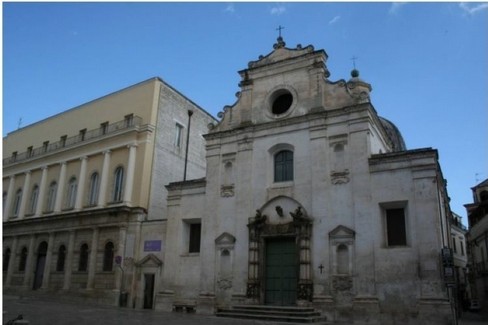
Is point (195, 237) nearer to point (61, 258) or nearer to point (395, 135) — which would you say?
point (61, 258)

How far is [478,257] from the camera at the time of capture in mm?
36375

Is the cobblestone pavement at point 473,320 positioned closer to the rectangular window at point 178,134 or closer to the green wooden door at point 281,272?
the green wooden door at point 281,272

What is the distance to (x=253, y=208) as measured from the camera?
853 inches

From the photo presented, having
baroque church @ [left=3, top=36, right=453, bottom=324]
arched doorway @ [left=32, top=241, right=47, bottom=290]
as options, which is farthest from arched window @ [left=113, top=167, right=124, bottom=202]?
arched doorway @ [left=32, top=241, right=47, bottom=290]

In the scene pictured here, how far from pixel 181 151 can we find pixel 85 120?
8340mm

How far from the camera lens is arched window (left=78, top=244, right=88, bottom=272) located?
28.2 m

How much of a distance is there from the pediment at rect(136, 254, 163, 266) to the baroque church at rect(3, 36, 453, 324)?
72mm

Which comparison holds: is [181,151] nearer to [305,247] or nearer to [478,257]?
[305,247]

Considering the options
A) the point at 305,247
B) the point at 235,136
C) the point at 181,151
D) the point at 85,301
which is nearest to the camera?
the point at 305,247

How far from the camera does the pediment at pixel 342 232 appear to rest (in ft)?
61.6

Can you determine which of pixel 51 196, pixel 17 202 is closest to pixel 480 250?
pixel 51 196

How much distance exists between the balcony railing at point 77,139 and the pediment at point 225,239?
35.7 ft

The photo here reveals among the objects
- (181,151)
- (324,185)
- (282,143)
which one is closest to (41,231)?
(181,151)

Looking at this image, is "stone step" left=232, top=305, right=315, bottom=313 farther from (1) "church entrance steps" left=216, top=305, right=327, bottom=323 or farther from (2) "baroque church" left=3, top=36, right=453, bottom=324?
(2) "baroque church" left=3, top=36, right=453, bottom=324
